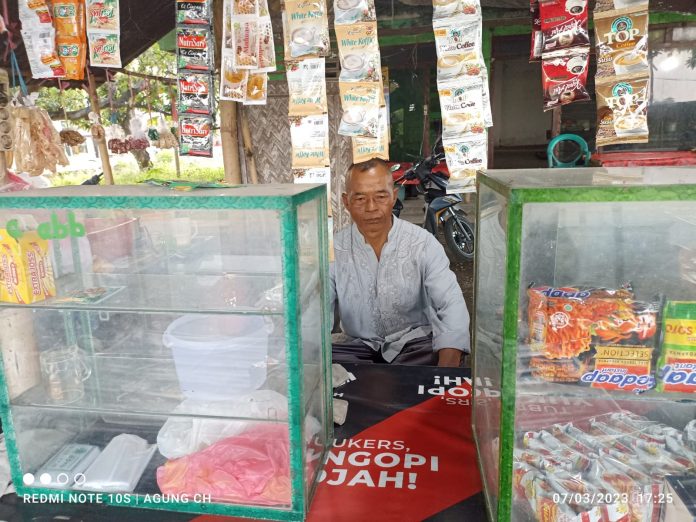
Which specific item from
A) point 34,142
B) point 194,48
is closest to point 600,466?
point 194,48

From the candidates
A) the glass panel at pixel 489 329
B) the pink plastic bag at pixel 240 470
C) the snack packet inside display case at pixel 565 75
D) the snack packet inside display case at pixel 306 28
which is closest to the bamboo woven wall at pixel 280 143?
the snack packet inside display case at pixel 306 28

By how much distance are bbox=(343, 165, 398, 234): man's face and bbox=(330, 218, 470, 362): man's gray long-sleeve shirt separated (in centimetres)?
9

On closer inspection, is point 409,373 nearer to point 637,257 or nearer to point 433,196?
point 637,257

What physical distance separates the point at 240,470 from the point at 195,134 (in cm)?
229

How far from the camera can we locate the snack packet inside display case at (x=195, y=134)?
2971 mm

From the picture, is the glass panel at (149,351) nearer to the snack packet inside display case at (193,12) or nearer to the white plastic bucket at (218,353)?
the white plastic bucket at (218,353)

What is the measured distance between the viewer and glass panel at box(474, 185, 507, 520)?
1024 millimetres

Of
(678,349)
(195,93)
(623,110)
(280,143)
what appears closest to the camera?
(678,349)

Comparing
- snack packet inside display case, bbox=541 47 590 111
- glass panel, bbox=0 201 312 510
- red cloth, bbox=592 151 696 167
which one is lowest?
glass panel, bbox=0 201 312 510

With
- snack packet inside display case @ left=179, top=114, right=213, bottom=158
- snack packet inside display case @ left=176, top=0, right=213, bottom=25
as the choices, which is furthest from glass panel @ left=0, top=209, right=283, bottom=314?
snack packet inside display case @ left=176, top=0, right=213, bottom=25

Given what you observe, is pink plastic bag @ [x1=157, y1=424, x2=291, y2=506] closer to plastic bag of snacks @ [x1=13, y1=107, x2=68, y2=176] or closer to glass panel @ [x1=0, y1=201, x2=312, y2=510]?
glass panel @ [x1=0, y1=201, x2=312, y2=510]

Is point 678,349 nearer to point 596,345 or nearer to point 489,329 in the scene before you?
point 596,345

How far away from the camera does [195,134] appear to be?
2986mm

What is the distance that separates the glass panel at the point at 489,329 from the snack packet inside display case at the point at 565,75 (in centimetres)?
163
